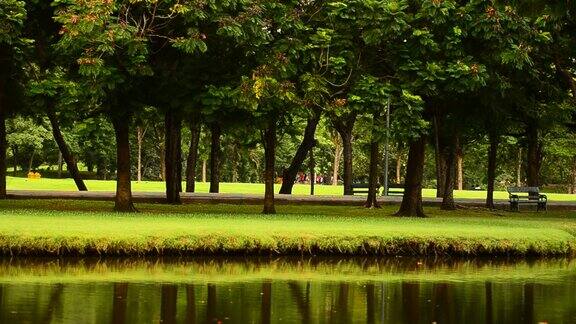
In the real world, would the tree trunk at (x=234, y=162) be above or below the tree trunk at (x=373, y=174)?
above

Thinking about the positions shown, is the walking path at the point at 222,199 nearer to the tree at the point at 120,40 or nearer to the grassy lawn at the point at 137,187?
the grassy lawn at the point at 137,187

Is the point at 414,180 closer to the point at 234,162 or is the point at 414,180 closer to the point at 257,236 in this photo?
the point at 257,236

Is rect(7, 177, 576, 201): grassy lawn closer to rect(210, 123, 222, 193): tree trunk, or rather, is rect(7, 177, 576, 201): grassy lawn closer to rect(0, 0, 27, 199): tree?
rect(210, 123, 222, 193): tree trunk

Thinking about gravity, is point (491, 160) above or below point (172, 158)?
→ above

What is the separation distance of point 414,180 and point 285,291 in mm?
18967

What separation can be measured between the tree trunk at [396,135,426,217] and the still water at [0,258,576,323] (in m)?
11.5

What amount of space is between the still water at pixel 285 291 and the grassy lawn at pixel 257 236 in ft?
1.48

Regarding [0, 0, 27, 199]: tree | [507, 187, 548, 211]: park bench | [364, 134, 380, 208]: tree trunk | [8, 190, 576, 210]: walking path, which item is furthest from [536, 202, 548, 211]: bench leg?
[0, 0, 27, 199]: tree

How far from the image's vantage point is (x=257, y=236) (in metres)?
26.9

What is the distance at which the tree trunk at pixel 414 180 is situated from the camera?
39.0 m

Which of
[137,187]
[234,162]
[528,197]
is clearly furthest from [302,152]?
[234,162]

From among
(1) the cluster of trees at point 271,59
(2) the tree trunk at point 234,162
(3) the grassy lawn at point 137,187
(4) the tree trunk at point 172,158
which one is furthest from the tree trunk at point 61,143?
(2) the tree trunk at point 234,162

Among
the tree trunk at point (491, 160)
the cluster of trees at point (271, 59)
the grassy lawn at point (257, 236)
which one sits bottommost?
the grassy lawn at point (257, 236)

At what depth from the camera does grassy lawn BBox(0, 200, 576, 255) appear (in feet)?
83.4
